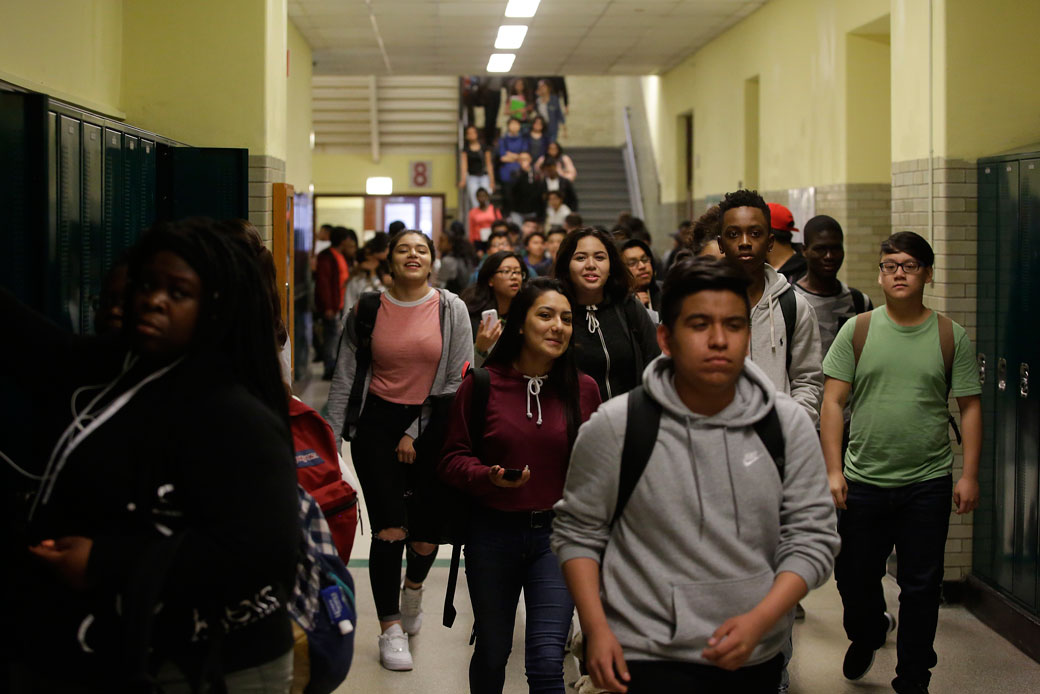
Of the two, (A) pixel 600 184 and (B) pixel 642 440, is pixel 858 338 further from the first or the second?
(A) pixel 600 184

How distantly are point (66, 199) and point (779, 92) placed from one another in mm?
9369

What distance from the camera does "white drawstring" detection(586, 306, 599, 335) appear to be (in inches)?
197

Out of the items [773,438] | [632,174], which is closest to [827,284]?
[773,438]

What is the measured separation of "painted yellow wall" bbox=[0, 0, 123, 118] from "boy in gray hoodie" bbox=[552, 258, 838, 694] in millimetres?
3029

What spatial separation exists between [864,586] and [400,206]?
19.9 metres

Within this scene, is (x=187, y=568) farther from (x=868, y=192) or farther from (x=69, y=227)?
(x=868, y=192)

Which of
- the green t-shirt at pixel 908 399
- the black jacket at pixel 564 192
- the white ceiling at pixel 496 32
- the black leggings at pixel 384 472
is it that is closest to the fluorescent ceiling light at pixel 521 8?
the white ceiling at pixel 496 32

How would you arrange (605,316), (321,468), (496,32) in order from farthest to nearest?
1. (496,32)
2. (605,316)
3. (321,468)

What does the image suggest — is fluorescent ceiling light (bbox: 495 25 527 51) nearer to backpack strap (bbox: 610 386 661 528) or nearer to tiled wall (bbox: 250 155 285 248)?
tiled wall (bbox: 250 155 285 248)

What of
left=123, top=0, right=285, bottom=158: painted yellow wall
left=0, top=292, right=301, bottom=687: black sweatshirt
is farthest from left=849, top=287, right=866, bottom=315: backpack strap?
left=0, top=292, right=301, bottom=687: black sweatshirt

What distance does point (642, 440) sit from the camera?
266 cm

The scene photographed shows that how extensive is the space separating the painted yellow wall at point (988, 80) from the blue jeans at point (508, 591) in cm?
379

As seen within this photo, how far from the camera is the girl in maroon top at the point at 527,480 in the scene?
12.8ft

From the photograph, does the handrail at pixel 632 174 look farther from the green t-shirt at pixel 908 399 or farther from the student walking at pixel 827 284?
the green t-shirt at pixel 908 399
